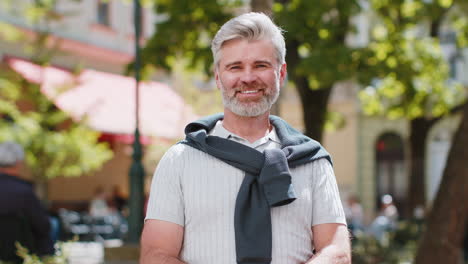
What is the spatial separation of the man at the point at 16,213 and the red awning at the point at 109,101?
8.44m

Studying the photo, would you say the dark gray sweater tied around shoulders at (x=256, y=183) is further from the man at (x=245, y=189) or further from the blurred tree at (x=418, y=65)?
the blurred tree at (x=418, y=65)

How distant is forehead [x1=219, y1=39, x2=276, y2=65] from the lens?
256 centimetres

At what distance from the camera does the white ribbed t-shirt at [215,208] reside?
8.21 ft

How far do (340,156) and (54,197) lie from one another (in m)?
12.7

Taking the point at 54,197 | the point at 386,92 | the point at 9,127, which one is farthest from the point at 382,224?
the point at 54,197

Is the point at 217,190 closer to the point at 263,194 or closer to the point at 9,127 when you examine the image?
the point at 263,194

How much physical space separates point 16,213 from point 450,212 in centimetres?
465

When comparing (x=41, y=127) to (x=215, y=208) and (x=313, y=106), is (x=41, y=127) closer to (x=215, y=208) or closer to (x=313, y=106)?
(x=313, y=106)

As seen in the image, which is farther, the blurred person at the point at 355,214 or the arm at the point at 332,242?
the blurred person at the point at 355,214

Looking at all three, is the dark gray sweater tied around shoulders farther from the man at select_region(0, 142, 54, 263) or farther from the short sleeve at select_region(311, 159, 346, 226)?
the man at select_region(0, 142, 54, 263)

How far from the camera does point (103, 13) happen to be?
23.2 metres

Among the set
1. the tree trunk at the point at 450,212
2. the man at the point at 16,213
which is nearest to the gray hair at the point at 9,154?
the man at the point at 16,213

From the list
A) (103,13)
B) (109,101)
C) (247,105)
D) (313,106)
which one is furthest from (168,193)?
(103,13)

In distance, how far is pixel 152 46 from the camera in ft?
40.7
